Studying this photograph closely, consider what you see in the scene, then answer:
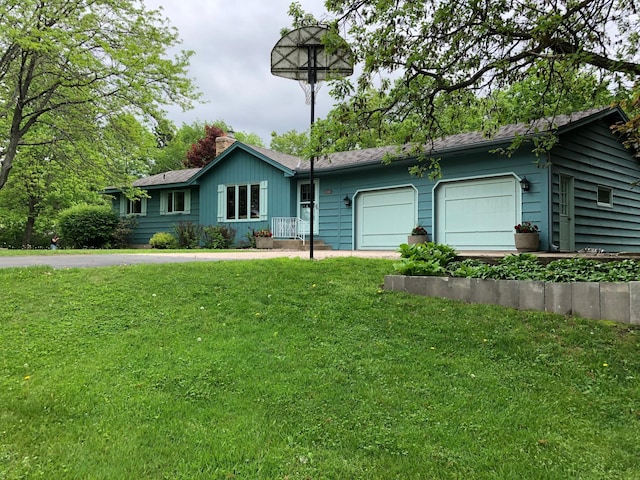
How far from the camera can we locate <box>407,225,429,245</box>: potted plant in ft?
38.9

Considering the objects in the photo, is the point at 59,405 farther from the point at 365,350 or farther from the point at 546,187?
the point at 546,187

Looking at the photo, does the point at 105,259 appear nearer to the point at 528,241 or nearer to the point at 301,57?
the point at 301,57

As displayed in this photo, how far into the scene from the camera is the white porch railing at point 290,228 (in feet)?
48.8

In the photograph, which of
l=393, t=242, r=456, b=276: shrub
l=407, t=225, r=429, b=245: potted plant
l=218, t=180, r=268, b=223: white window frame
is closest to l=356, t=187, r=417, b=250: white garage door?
l=407, t=225, r=429, b=245: potted plant

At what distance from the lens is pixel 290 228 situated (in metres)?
14.9

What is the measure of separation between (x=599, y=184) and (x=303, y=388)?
11.7m

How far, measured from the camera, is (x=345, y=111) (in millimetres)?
5137

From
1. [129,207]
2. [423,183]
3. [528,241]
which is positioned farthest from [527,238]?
[129,207]

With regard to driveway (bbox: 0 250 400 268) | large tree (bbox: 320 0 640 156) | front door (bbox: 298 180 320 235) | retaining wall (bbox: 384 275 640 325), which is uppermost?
large tree (bbox: 320 0 640 156)

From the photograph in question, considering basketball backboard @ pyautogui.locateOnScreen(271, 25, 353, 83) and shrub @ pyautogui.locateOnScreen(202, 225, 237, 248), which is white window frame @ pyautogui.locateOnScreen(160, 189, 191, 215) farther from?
basketball backboard @ pyautogui.locateOnScreen(271, 25, 353, 83)

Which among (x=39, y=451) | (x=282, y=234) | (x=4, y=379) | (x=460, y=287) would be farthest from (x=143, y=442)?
(x=282, y=234)

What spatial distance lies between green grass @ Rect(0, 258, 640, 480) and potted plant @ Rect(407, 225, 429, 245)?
7.33 metres

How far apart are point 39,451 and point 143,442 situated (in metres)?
0.46

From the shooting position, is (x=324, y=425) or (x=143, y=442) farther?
(x=324, y=425)
